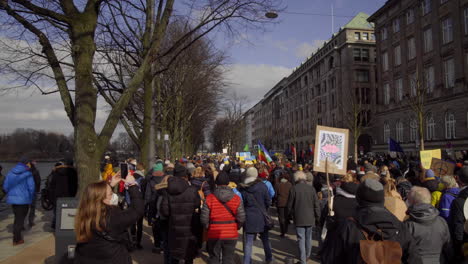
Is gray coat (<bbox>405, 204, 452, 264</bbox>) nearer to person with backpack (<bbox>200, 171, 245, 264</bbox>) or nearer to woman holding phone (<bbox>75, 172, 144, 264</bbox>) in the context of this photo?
person with backpack (<bbox>200, 171, 245, 264</bbox>)

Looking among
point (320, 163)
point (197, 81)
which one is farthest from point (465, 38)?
point (320, 163)

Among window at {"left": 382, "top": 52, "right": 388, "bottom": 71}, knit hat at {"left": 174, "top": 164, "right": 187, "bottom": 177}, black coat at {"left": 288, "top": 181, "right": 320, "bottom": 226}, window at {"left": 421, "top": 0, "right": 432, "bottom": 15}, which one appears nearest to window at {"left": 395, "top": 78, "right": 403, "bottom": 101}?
window at {"left": 382, "top": 52, "right": 388, "bottom": 71}

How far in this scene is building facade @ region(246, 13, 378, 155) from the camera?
2327 inches

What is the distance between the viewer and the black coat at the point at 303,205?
23.1 feet

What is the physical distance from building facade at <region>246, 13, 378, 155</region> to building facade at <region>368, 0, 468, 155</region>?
496 cm

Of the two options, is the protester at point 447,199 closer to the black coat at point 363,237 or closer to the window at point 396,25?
the black coat at point 363,237

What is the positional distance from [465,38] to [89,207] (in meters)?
37.0

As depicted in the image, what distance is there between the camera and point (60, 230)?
18.3 ft

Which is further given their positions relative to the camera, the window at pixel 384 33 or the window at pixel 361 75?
the window at pixel 361 75

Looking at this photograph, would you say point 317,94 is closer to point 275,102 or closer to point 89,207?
point 275,102

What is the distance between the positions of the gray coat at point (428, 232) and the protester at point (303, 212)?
119 inches

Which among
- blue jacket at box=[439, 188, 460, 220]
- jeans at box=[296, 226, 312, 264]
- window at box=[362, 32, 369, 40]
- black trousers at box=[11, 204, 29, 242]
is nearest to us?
blue jacket at box=[439, 188, 460, 220]

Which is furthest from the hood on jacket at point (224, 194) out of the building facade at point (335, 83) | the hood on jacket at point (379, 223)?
the building facade at point (335, 83)

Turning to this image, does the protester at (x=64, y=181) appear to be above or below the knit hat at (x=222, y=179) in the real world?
below
